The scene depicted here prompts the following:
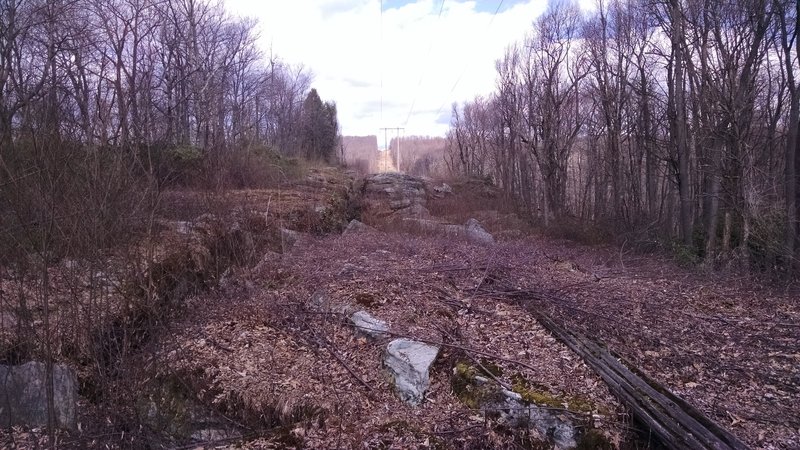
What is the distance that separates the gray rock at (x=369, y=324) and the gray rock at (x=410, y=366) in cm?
31

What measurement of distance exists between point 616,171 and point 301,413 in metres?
20.9

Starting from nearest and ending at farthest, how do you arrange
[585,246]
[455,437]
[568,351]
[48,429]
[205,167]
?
[48,429]
[455,437]
[568,351]
[205,167]
[585,246]

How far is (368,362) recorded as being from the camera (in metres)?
5.87

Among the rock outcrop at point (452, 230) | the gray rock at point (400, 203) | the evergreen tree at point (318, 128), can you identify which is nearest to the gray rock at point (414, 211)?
the gray rock at point (400, 203)

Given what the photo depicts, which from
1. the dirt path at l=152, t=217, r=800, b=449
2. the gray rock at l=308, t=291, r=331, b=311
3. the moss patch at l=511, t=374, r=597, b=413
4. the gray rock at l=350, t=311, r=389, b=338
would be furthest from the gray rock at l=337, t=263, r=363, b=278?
the moss patch at l=511, t=374, r=597, b=413

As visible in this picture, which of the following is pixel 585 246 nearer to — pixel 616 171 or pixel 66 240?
pixel 616 171

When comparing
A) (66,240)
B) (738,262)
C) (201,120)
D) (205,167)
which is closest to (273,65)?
(201,120)

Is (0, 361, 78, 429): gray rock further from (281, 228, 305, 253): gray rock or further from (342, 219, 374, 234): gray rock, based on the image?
(342, 219, 374, 234): gray rock

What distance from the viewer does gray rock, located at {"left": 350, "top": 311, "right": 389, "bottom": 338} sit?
20.6 feet

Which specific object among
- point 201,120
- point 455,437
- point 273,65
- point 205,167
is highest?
point 273,65

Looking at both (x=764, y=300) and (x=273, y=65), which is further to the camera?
(x=273, y=65)

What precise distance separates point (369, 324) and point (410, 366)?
43.3 inches

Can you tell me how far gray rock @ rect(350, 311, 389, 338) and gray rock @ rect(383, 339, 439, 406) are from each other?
307mm

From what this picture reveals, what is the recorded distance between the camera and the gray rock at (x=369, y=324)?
247 inches
